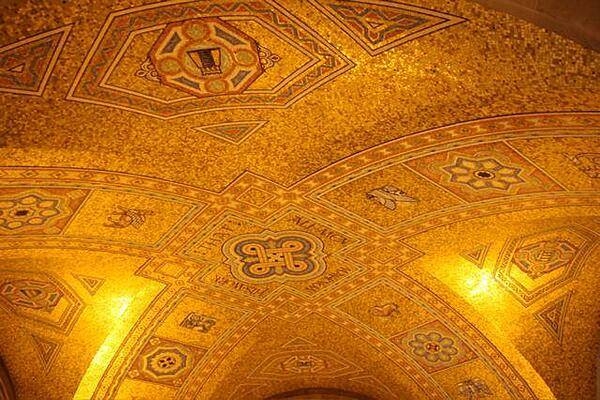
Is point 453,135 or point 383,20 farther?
point 453,135

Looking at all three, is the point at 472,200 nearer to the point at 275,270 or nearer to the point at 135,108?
the point at 275,270

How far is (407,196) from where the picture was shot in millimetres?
8422

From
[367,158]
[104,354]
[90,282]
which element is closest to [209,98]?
[367,158]

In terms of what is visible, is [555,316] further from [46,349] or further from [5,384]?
[5,384]

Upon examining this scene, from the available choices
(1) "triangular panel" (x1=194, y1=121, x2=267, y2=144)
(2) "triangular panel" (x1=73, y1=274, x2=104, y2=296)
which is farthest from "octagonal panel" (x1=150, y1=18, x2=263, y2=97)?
(2) "triangular panel" (x1=73, y1=274, x2=104, y2=296)

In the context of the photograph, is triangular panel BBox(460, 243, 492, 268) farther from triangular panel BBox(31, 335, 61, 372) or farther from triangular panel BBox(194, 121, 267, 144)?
triangular panel BBox(31, 335, 61, 372)

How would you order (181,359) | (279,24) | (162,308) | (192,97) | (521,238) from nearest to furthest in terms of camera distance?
1. (279,24)
2. (192,97)
3. (521,238)
4. (162,308)
5. (181,359)

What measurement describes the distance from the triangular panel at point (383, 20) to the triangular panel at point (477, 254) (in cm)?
405

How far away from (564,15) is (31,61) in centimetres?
373

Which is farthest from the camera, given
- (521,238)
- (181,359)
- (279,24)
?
(181,359)

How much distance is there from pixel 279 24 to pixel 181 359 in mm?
6214

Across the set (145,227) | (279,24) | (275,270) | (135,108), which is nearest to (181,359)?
(275,270)

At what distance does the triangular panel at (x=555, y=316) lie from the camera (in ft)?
32.8

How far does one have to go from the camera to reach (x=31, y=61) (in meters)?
6.12
